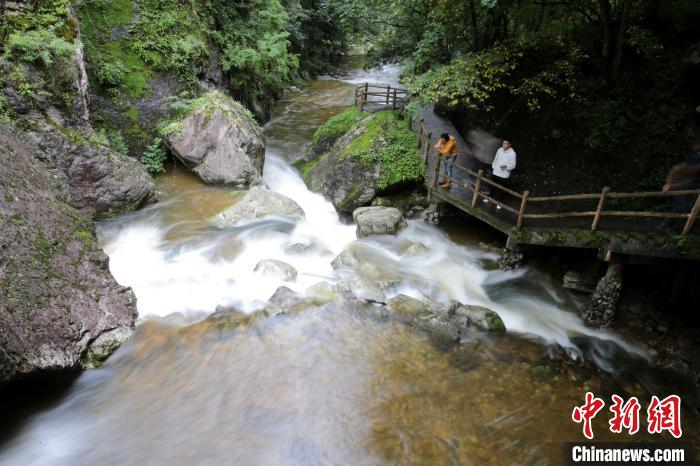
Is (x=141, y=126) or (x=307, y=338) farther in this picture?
(x=141, y=126)

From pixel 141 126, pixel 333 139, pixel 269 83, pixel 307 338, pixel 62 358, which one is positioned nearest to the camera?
pixel 62 358

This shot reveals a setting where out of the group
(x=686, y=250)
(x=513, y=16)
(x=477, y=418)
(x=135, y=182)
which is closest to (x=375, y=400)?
(x=477, y=418)

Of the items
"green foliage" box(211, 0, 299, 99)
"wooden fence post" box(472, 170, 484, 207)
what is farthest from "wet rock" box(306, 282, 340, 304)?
"green foliage" box(211, 0, 299, 99)

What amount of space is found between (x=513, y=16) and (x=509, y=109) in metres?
2.79

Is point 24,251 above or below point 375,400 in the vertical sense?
above

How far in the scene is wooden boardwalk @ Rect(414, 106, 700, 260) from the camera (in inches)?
299

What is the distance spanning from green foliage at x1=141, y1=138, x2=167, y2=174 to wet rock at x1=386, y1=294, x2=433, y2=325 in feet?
27.7

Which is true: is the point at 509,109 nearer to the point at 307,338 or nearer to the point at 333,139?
the point at 333,139

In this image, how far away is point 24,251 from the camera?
22.1ft

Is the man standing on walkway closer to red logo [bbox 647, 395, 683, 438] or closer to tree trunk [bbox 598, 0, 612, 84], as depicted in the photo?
tree trunk [bbox 598, 0, 612, 84]

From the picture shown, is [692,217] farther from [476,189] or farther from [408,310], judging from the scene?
[408,310]

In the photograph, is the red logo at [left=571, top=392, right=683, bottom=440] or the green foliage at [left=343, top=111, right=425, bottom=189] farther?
the green foliage at [left=343, top=111, right=425, bottom=189]

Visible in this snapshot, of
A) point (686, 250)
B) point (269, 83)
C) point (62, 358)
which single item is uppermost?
point (269, 83)

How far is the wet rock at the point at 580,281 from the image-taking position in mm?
9352
